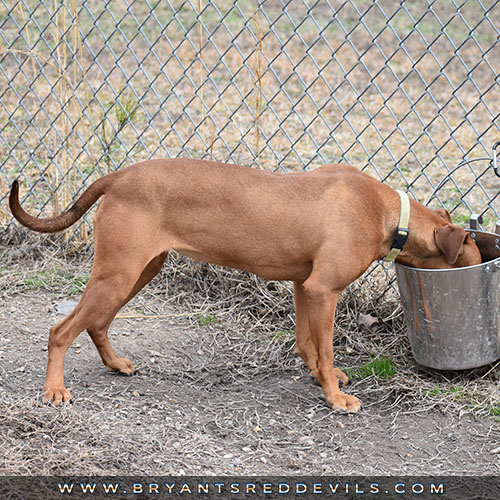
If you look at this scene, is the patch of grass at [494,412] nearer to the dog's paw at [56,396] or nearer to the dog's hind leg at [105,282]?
the dog's hind leg at [105,282]

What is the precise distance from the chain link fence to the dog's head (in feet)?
1.61

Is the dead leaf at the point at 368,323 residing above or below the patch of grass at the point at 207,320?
above

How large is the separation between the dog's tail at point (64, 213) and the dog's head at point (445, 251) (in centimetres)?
150

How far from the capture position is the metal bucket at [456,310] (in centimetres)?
385

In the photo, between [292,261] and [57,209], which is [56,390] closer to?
[292,261]

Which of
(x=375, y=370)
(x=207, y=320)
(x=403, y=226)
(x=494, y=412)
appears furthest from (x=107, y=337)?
(x=494, y=412)

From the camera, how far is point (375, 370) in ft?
13.9

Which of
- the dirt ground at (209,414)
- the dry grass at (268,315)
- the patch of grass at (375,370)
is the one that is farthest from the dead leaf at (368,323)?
the patch of grass at (375,370)

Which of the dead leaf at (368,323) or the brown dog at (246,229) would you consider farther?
the dead leaf at (368,323)

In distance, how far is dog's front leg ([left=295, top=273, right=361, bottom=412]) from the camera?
3736mm

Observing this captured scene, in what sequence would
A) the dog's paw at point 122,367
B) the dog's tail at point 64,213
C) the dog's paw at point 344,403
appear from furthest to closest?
the dog's paw at point 122,367 < the dog's paw at point 344,403 < the dog's tail at point 64,213

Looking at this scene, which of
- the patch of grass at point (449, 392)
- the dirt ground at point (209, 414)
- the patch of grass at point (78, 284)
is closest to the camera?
the dirt ground at point (209, 414)

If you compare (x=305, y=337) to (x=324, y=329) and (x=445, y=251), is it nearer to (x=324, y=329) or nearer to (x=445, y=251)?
(x=324, y=329)

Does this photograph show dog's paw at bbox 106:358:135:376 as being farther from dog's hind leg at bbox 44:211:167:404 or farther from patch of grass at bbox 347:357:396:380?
patch of grass at bbox 347:357:396:380
